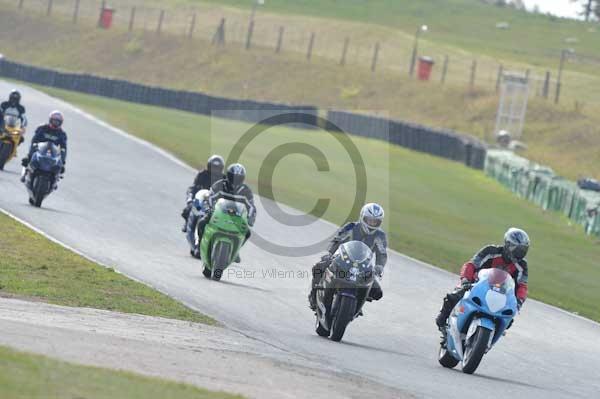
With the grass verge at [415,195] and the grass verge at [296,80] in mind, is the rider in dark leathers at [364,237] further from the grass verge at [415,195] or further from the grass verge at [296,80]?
the grass verge at [296,80]

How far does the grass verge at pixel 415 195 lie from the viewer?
2542cm

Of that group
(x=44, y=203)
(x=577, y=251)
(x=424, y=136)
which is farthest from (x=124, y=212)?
(x=424, y=136)

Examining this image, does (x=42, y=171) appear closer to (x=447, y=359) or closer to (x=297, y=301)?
(x=297, y=301)

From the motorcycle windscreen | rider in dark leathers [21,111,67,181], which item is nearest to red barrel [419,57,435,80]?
rider in dark leathers [21,111,67,181]

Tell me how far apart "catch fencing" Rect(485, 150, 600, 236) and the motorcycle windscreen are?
15.5 metres

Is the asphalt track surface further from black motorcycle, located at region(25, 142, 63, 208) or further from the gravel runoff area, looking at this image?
the gravel runoff area

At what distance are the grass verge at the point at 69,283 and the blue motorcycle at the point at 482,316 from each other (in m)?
2.67

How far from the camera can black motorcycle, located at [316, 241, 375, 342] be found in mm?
14219

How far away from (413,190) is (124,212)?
1498cm

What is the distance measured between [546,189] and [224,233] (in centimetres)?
2005

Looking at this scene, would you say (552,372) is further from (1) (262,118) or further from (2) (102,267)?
(1) (262,118)

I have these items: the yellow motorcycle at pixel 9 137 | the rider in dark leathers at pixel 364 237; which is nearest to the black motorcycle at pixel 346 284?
the rider in dark leathers at pixel 364 237

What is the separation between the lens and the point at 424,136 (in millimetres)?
51188

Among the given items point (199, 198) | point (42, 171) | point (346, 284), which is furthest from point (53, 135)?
point (346, 284)
